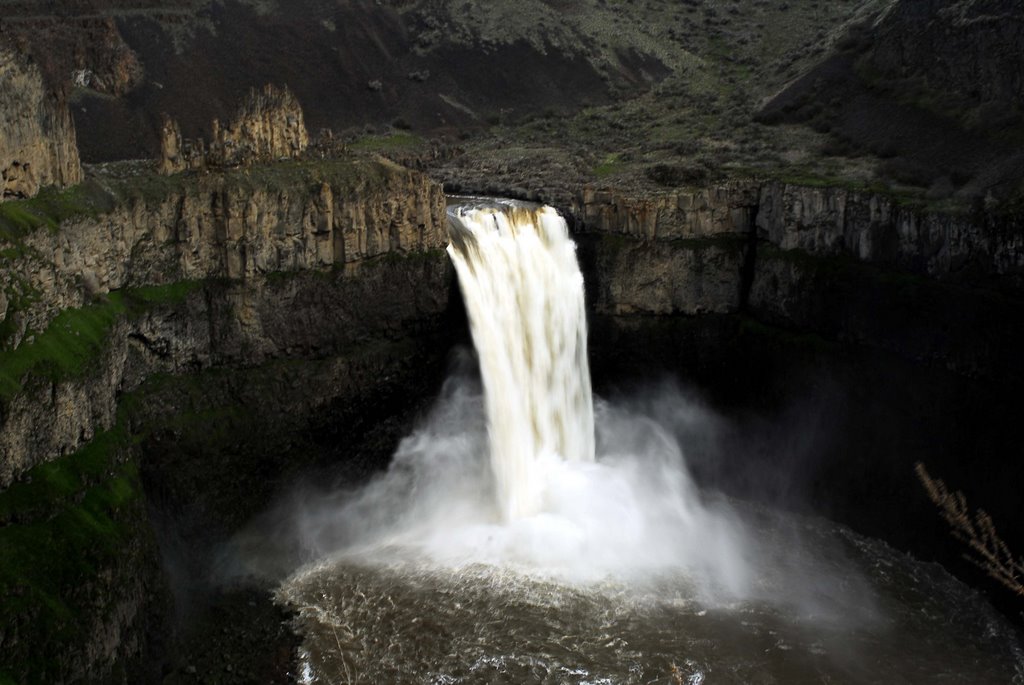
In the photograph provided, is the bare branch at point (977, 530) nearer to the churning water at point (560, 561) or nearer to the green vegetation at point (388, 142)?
the churning water at point (560, 561)

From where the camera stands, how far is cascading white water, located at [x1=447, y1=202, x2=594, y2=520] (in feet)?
138

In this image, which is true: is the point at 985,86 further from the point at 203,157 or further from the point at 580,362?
the point at 203,157

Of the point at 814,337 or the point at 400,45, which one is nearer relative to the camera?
the point at 814,337

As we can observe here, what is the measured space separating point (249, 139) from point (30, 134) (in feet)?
35.1

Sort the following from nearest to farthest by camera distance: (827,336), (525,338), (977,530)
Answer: (977,530)
(827,336)
(525,338)

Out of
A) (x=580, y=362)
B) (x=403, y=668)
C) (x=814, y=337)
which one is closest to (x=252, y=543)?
(x=403, y=668)

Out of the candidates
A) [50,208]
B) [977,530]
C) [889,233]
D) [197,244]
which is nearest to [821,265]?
[889,233]

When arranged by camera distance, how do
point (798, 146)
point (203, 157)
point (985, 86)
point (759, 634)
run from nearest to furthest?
1. point (759, 634)
2. point (203, 157)
3. point (985, 86)
4. point (798, 146)

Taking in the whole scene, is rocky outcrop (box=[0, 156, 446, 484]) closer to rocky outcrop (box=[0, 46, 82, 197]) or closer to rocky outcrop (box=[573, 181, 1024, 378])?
rocky outcrop (box=[0, 46, 82, 197])

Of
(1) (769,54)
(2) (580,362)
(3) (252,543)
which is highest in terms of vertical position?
(1) (769,54)

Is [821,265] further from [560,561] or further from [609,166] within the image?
[609,166]

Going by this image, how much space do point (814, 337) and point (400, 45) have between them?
47.9m

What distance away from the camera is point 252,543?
122ft

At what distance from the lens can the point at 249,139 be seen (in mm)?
42719
